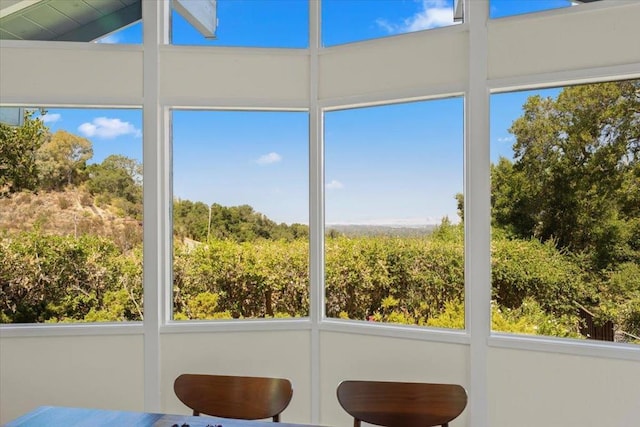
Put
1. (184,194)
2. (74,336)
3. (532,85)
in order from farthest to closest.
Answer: (184,194), (74,336), (532,85)

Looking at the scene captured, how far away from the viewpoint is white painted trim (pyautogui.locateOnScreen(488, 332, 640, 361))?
8.29 ft

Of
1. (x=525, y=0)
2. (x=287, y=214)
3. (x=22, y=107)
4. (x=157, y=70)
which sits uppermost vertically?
(x=525, y=0)

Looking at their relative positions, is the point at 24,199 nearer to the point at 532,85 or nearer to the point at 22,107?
the point at 22,107

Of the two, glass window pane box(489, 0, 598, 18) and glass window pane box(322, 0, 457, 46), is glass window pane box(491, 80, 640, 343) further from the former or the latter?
glass window pane box(322, 0, 457, 46)

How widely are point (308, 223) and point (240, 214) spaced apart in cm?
50

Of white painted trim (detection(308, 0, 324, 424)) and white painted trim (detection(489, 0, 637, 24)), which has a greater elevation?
white painted trim (detection(489, 0, 637, 24))

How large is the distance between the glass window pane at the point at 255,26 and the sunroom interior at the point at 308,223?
0.08 meters

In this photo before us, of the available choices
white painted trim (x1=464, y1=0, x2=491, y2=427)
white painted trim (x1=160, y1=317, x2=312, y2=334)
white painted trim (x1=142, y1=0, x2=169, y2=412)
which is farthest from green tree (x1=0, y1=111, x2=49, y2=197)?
white painted trim (x1=464, y1=0, x2=491, y2=427)

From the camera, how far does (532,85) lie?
2756mm

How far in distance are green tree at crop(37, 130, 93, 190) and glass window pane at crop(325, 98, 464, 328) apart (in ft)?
5.61

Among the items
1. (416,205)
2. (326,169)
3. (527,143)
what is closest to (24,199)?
(326,169)

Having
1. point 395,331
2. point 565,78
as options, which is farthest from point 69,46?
point 565,78

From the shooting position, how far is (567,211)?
2.76m

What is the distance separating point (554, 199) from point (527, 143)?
374 millimetres
